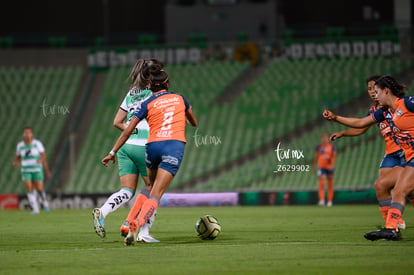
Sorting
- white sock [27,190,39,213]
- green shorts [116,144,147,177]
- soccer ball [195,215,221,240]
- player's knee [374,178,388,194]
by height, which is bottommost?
white sock [27,190,39,213]

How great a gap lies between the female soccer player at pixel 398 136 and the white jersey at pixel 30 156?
1353cm

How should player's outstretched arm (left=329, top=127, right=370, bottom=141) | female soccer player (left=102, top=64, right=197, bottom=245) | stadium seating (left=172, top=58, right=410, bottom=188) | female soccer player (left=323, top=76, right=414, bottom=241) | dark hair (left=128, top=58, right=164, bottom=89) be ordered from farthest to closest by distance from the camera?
stadium seating (left=172, top=58, right=410, bottom=188), player's outstretched arm (left=329, top=127, right=370, bottom=141), dark hair (left=128, top=58, right=164, bottom=89), female soccer player (left=323, top=76, right=414, bottom=241), female soccer player (left=102, top=64, right=197, bottom=245)

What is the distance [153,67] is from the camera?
10703 mm

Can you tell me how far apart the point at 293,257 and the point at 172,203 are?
1756cm

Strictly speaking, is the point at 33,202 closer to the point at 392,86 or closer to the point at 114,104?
the point at 114,104

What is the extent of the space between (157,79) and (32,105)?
23.3 m

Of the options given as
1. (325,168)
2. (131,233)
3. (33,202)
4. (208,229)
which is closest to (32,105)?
(33,202)

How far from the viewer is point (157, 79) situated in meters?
10.7

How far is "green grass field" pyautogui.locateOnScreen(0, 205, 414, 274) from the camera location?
26.4 feet

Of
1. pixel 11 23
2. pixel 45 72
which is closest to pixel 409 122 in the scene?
pixel 45 72

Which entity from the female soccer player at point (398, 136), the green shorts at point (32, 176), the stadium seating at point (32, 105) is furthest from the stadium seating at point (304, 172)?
the female soccer player at point (398, 136)

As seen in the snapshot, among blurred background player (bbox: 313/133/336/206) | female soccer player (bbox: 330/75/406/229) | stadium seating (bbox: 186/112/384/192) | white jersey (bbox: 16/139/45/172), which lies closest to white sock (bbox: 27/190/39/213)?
white jersey (bbox: 16/139/45/172)

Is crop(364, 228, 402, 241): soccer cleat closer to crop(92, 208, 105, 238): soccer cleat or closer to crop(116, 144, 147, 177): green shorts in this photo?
crop(116, 144, 147, 177): green shorts

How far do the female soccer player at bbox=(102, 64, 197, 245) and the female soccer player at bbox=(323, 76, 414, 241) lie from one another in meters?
2.26
